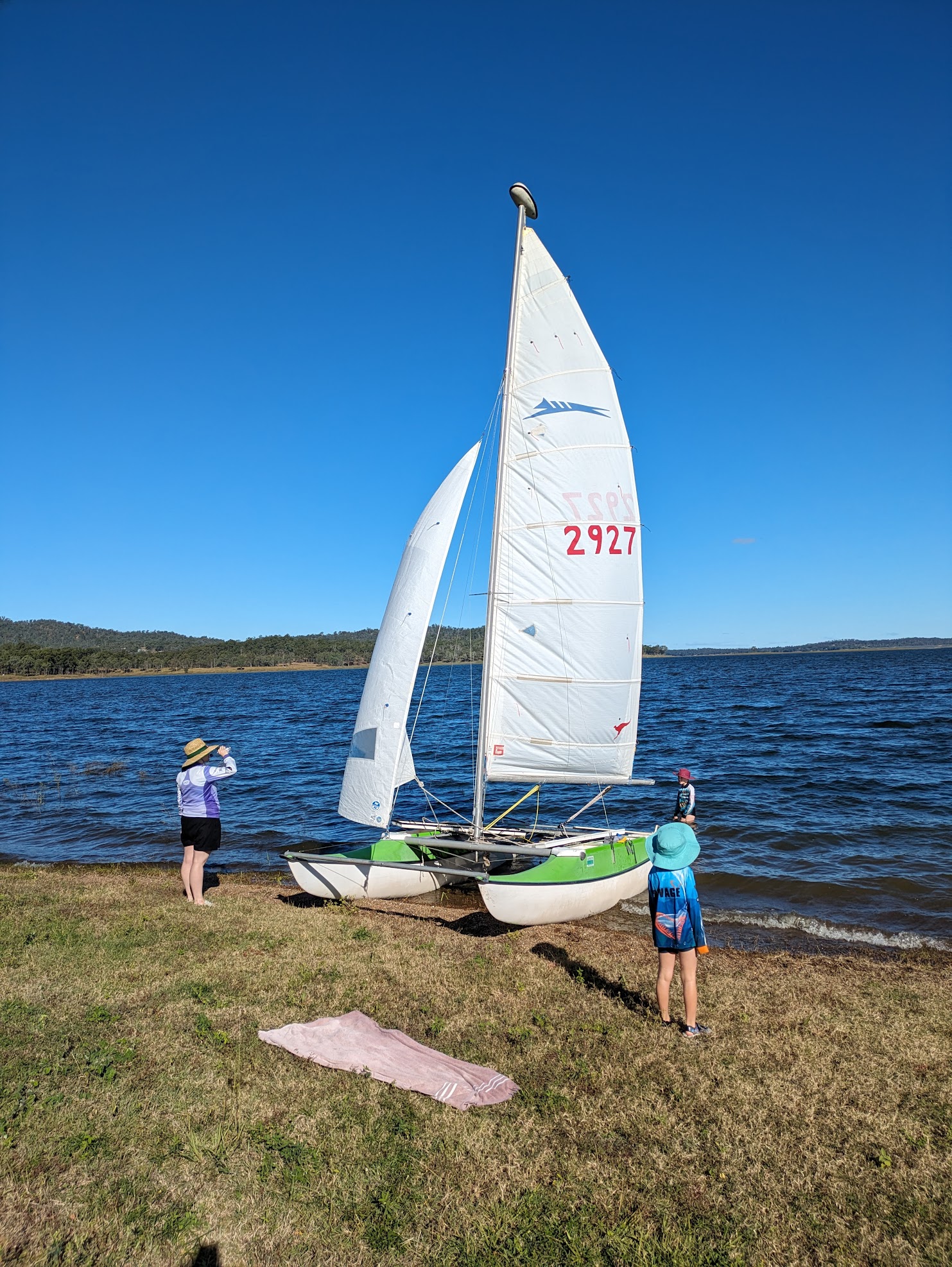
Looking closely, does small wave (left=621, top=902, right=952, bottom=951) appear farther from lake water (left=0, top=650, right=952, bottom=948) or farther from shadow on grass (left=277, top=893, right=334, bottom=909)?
shadow on grass (left=277, top=893, right=334, bottom=909)

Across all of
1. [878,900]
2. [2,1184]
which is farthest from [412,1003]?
[878,900]

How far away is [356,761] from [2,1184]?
7.03 m

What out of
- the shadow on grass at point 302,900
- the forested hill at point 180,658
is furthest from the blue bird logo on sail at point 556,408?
the forested hill at point 180,658

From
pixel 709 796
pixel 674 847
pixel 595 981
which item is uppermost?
pixel 674 847

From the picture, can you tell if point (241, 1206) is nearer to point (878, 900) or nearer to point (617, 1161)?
point (617, 1161)

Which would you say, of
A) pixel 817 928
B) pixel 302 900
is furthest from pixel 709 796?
pixel 302 900

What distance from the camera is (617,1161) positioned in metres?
4.81

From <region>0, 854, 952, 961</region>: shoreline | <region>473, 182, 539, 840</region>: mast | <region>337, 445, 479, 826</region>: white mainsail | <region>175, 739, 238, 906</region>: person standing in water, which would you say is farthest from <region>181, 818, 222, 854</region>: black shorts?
<region>473, 182, 539, 840</region>: mast

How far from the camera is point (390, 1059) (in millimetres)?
5930

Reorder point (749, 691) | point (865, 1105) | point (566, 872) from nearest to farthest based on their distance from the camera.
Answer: point (865, 1105)
point (566, 872)
point (749, 691)

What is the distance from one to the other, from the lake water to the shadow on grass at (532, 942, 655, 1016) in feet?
11.9

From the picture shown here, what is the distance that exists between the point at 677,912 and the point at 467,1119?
260cm

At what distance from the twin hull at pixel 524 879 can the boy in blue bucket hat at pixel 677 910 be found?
3242 millimetres

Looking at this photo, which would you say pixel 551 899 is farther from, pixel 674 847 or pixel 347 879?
pixel 674 847
